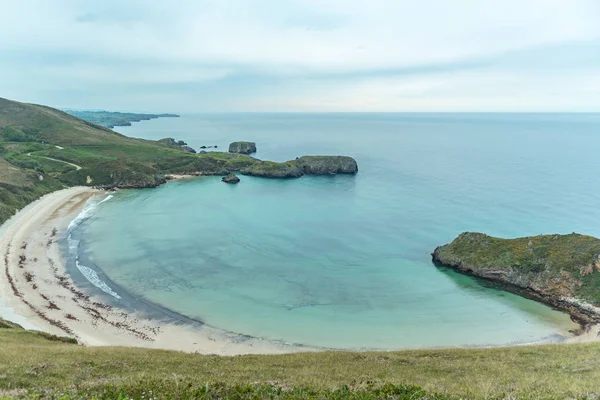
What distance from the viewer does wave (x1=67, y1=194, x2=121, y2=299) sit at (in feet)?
151

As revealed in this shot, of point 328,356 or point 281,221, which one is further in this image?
point 281,221

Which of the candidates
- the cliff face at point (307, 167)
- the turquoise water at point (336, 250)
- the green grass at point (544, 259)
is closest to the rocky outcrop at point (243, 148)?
the cliff face at point (307, 167)

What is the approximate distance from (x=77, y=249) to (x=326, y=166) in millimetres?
93989

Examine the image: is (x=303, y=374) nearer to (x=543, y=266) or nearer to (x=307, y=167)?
(x=543, y=266)

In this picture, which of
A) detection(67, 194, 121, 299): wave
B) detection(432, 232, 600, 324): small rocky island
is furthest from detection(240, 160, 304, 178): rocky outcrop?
detection(432, 232, 600, 324): small rocky island

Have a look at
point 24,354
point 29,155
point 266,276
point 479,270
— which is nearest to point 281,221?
point 266,276

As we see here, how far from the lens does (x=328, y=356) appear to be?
83.8 feet

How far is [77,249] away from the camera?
191 ft

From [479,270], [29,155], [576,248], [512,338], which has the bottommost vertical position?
[512,338]

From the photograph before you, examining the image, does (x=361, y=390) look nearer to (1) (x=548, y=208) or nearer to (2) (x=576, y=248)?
(2) (x=576, y=248)

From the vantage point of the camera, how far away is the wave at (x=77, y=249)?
4600 centimetres

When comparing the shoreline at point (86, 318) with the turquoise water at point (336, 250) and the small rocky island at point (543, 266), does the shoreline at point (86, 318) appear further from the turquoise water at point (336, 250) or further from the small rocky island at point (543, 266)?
the small rocky island at point (543, 266)

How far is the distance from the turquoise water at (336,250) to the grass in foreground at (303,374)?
12237 mm

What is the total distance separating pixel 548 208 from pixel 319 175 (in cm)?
7388
